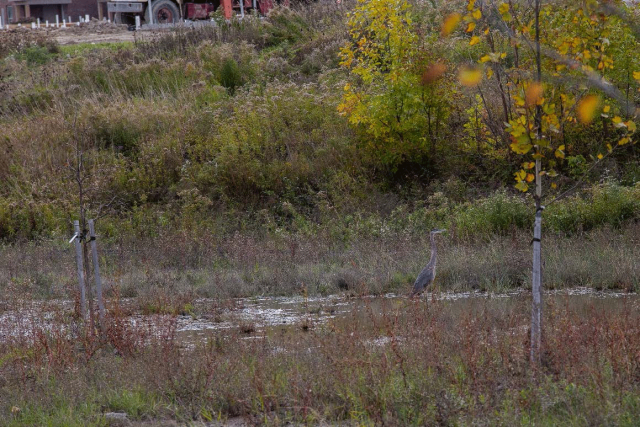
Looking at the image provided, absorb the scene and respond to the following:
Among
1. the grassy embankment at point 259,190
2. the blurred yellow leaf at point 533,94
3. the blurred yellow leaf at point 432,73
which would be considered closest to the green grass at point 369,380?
the blurred yellow leaf at point 533,94

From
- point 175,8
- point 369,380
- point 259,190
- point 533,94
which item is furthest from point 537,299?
point 175,8

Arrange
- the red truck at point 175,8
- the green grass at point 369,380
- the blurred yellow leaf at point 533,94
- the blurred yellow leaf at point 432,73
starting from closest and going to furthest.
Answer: the blurred yellow leaf at point 533,94
the green grass at point 369,380
the blurred yellow leaf at point 432,73
the red truck at point 175,8

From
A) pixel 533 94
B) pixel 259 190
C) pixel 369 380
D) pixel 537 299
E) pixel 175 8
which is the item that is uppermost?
pixel 175 8

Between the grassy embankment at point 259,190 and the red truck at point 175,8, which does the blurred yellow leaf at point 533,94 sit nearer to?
the grassy embankment at point 259,190

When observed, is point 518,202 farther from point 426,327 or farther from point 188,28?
point 188,28

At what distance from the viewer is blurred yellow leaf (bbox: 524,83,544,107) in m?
5.79

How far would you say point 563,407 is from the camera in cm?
610

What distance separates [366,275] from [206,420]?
6.75 m

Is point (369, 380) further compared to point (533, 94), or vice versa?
point (369, 380)

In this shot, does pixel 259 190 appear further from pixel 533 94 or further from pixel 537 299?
pixel 533 94

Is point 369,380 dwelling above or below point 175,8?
below

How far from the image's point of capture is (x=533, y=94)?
5879 mm

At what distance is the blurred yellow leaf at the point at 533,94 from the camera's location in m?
5.79

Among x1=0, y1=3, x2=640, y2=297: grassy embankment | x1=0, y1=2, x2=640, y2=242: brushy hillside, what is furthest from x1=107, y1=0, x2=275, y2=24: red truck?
x1=0, y1=2, x2=640, y2=242: brushy hillside
